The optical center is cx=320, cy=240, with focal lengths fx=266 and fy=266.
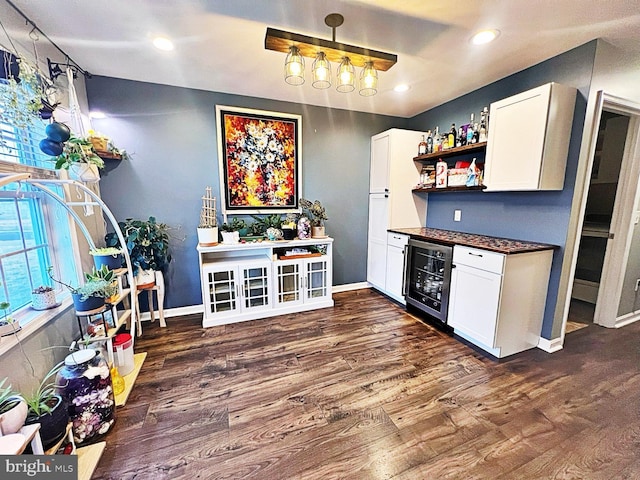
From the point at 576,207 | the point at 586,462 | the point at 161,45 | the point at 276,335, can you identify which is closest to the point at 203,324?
the point at 276,335

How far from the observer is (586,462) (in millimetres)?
1382

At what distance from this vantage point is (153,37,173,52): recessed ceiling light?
196 cm

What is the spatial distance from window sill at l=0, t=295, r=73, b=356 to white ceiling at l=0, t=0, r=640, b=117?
1.79 metres

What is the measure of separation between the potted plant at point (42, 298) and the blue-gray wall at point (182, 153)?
1.26 meters

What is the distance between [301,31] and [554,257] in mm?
2707

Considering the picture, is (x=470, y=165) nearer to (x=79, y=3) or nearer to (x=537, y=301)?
(x=537, y=301)

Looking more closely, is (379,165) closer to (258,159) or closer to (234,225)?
(258,159)

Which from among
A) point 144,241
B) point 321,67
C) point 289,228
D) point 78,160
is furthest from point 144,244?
point 321,67

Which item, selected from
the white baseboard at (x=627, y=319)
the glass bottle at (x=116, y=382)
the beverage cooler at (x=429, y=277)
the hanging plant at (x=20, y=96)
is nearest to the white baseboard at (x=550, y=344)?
the beverage cooler at (x=429, y=277)

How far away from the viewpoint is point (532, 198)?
94.7 inches

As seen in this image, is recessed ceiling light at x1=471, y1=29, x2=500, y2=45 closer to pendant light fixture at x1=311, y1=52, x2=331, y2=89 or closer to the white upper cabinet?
the white upper cabinet

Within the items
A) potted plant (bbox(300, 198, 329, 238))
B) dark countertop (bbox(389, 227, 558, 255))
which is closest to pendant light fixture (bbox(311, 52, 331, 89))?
potted plant (bbox(300, 198, 329, 238))

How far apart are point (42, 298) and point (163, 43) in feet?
6.44

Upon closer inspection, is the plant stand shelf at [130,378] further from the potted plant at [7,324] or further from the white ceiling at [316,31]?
the white ceiling at [316,31]
